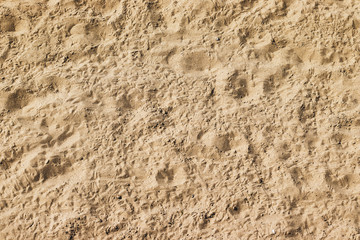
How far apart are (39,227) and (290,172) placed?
1406 millimetres

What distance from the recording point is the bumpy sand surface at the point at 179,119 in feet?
7.74

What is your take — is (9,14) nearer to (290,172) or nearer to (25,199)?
(25,199)

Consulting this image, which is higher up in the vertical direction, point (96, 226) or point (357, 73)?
point (357, 73)

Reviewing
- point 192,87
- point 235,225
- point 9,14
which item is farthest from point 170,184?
point 9,14

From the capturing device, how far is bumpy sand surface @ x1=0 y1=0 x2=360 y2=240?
2359 millimetres

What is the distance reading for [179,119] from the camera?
263 centimetres

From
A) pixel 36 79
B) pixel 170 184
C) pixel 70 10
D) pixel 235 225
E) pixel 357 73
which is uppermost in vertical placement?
pixel 70 10

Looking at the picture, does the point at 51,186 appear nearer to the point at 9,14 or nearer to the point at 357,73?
the point at 9,14

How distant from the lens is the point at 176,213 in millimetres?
2365

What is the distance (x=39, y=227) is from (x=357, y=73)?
6.82ft

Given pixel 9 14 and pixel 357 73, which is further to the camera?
pixel 9 14

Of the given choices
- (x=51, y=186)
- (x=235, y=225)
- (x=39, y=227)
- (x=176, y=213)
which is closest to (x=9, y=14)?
(x=51, y=186)

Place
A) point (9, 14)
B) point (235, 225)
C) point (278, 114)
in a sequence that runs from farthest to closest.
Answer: point (9, 14)
point (278, 114)
point (235, 225)

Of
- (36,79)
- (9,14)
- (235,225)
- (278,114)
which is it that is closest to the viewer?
(235,225)
